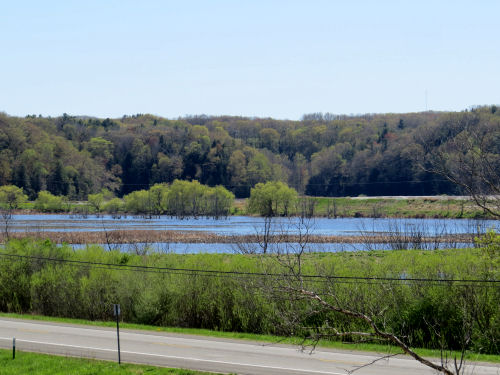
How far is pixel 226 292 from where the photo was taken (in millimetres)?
32375

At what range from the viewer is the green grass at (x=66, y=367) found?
20438 millimetres

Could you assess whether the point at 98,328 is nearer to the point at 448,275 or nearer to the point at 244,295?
the point at 244,295

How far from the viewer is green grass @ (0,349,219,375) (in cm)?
2044

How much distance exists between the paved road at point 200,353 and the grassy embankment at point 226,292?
1.69 meters

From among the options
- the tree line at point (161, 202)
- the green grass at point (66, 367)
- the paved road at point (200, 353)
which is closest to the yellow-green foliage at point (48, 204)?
the tree line at point (161, 202)

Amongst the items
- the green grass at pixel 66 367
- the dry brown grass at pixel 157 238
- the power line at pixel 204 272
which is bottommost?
the dry brown grass at pixel 157 238

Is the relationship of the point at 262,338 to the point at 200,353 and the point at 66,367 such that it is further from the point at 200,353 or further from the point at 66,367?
the point at 66,367

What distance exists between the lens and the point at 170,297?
1321 inches

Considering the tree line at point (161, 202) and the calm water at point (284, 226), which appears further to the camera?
the tree line at point (161, 202)

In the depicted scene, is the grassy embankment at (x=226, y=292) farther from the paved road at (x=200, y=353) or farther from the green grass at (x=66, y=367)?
the green grass at (x=66, y=367)

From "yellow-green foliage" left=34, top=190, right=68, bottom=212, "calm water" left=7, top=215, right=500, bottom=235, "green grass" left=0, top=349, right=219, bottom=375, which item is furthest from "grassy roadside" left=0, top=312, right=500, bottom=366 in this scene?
"yellow-green foliage" left=34, top=190, right=68, bottom=212

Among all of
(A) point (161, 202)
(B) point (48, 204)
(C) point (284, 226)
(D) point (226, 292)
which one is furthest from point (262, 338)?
(B) point (48, 204)

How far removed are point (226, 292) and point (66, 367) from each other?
12.0m

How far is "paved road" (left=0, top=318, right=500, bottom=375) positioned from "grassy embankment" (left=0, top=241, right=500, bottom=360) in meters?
1.69
